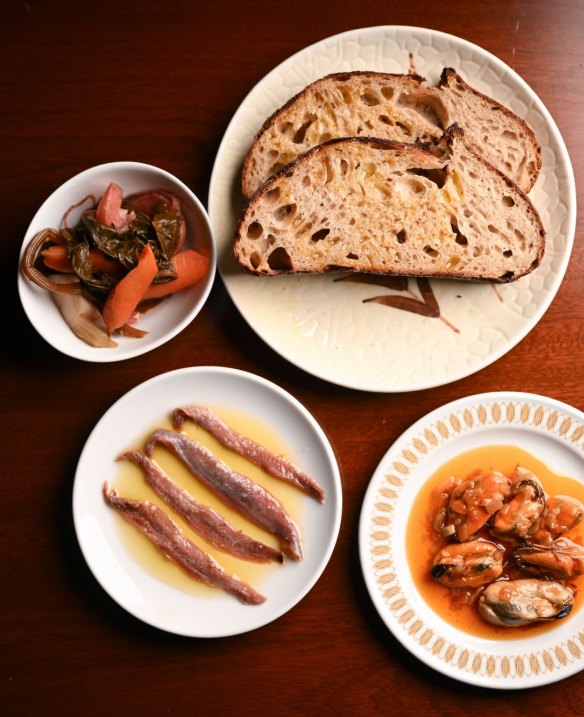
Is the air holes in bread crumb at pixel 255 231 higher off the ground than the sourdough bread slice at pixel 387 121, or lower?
lower

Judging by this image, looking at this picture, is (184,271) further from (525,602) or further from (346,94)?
(525,602)

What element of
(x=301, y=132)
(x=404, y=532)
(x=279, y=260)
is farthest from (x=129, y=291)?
(x=404, y=532)

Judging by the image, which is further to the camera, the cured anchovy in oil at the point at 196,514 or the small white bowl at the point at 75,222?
the cured anchovy in oil at the point at 196,514

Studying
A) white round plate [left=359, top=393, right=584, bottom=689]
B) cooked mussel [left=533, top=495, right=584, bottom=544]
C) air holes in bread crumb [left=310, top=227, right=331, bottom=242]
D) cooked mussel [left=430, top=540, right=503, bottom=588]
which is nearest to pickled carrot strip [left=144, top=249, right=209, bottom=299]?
air holes in bread crumb [left=310, top=227, right=331, bottom=242]

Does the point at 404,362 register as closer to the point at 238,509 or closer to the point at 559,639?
the point at 238,509

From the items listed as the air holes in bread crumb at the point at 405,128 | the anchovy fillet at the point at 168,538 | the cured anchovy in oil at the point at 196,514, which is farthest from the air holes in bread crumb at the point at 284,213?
the anchovy fillet at the point at 168,538

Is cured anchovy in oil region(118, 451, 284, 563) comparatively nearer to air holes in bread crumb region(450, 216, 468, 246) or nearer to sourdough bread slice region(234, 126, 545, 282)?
sourdough bread slice region(234, 126, 545, 282)

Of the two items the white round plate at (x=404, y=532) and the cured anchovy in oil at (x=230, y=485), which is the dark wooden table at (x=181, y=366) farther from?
the cured anchovy in oil at (x=230, y=485)
